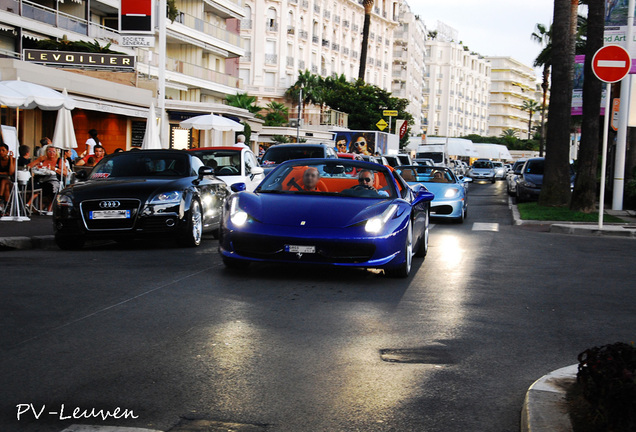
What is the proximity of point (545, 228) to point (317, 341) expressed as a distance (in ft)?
44.8

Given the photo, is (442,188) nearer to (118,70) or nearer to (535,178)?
(535,178)

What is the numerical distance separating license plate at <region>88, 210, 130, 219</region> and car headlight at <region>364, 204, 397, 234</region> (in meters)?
4.26

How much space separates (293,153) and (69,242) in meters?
10.5

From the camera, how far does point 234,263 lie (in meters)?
9.42

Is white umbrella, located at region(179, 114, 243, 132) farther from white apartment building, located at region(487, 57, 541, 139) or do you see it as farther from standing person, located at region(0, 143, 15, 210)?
white apartment building, located at region(487, 57, 541, 139)

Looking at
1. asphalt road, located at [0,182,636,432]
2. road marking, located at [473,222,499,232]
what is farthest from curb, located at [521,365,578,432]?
road marking, located at [473,222,499,232]

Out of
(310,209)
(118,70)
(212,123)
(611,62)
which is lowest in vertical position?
(310,209)

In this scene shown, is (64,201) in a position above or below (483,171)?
above

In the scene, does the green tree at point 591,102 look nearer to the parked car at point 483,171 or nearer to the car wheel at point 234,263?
the car wheel at point 234,263

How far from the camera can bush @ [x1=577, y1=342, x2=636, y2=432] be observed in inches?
142

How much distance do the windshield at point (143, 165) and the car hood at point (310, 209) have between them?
155 inches

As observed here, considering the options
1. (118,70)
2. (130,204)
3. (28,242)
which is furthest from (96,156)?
(118,70)

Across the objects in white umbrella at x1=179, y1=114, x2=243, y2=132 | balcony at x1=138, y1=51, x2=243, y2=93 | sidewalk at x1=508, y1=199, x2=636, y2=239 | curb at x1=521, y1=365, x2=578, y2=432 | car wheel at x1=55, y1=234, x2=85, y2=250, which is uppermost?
balcony at x1=138, y1=51, x2=243, y2=93

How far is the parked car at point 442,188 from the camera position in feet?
66.2
